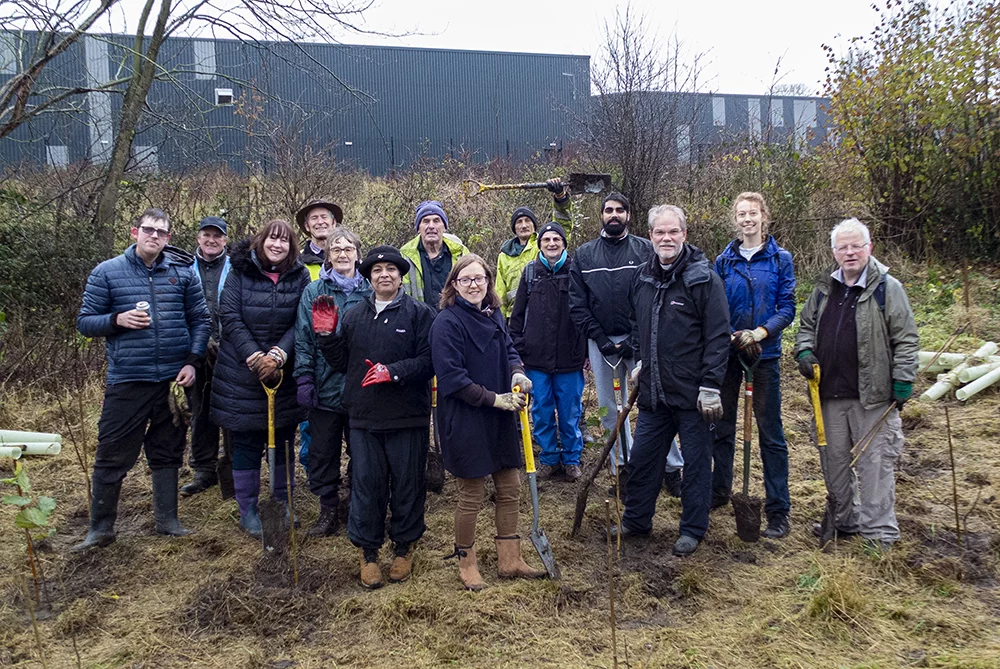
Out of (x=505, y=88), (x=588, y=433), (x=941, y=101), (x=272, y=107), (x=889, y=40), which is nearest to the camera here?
(x=588, y=433)

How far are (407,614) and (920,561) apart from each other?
2793 mm

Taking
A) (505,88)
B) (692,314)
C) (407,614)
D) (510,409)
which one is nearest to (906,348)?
(692,314)

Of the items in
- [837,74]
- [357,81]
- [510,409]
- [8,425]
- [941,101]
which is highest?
[357,81]

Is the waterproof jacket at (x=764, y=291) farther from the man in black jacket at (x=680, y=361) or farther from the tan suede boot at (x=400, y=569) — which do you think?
the tan suede boot at (x=400, y=569)

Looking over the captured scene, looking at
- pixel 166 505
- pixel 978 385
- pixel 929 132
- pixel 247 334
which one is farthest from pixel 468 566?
pixel 929 132

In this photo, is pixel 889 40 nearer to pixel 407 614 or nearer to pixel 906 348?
pixel 906 348

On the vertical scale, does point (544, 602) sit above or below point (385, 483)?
below

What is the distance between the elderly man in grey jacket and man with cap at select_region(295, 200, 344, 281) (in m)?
Result: 3.17

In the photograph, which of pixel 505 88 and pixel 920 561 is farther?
pixel 505 88

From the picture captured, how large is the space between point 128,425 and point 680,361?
3351 mm

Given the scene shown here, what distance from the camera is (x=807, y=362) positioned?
440cm

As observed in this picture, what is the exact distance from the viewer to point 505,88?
88.3 ft

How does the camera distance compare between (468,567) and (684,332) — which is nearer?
(468,567)

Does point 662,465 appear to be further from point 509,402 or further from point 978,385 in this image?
point 978,385
